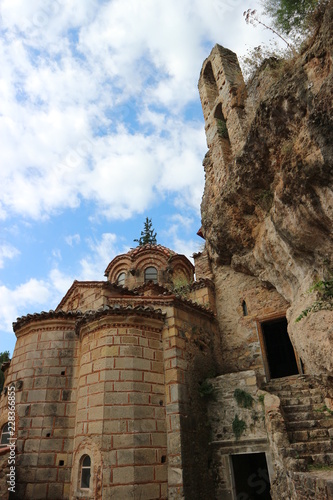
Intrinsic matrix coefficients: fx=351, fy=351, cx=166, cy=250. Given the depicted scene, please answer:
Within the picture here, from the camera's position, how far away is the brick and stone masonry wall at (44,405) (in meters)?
8.94

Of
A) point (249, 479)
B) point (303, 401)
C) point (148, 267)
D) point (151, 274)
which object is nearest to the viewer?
point (303, 401)

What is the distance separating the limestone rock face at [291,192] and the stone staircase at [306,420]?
869mm

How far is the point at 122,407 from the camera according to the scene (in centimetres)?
847

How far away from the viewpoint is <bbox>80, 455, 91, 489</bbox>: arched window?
8.22 metres

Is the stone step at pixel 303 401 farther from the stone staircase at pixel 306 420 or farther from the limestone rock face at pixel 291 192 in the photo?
the limestone rock face at pixel 291 192

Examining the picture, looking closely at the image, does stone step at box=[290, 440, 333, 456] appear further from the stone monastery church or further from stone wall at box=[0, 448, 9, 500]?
stone wall at box=[0, 448, 9, 500]

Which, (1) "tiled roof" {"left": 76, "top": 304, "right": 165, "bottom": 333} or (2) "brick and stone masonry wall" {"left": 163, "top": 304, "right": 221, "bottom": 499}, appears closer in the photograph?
(2) "brick and stone masonry wall" {"left": 163, "top": 304, "right": 221, "bottom": 499}

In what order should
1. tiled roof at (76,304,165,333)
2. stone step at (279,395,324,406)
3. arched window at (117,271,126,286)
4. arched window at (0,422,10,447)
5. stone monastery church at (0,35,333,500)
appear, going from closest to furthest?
1. stone monastery church at (0,35,333,500)
2. stone step at (279,395,324,406)
3. tiled roof at (76,304,165,333)
4. arched window at (0,422,10,447)
5. arched window at (117,271,126,286)

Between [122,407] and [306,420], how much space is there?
420 centimetres

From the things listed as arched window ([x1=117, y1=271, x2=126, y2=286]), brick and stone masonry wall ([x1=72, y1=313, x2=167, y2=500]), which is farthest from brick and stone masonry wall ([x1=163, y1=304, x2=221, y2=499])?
arched window ([x1=117, y1=271, x2=126, y2=286])

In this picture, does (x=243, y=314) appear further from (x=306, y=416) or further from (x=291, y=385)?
(x=306, y=416)

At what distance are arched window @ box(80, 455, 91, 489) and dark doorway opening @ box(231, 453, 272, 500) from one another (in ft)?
11.8

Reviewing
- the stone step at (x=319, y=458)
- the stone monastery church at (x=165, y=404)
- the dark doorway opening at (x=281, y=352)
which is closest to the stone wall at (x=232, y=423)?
the stone monastery church at (x=165, y=404)

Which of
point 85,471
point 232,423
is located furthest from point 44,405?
point 232,423
